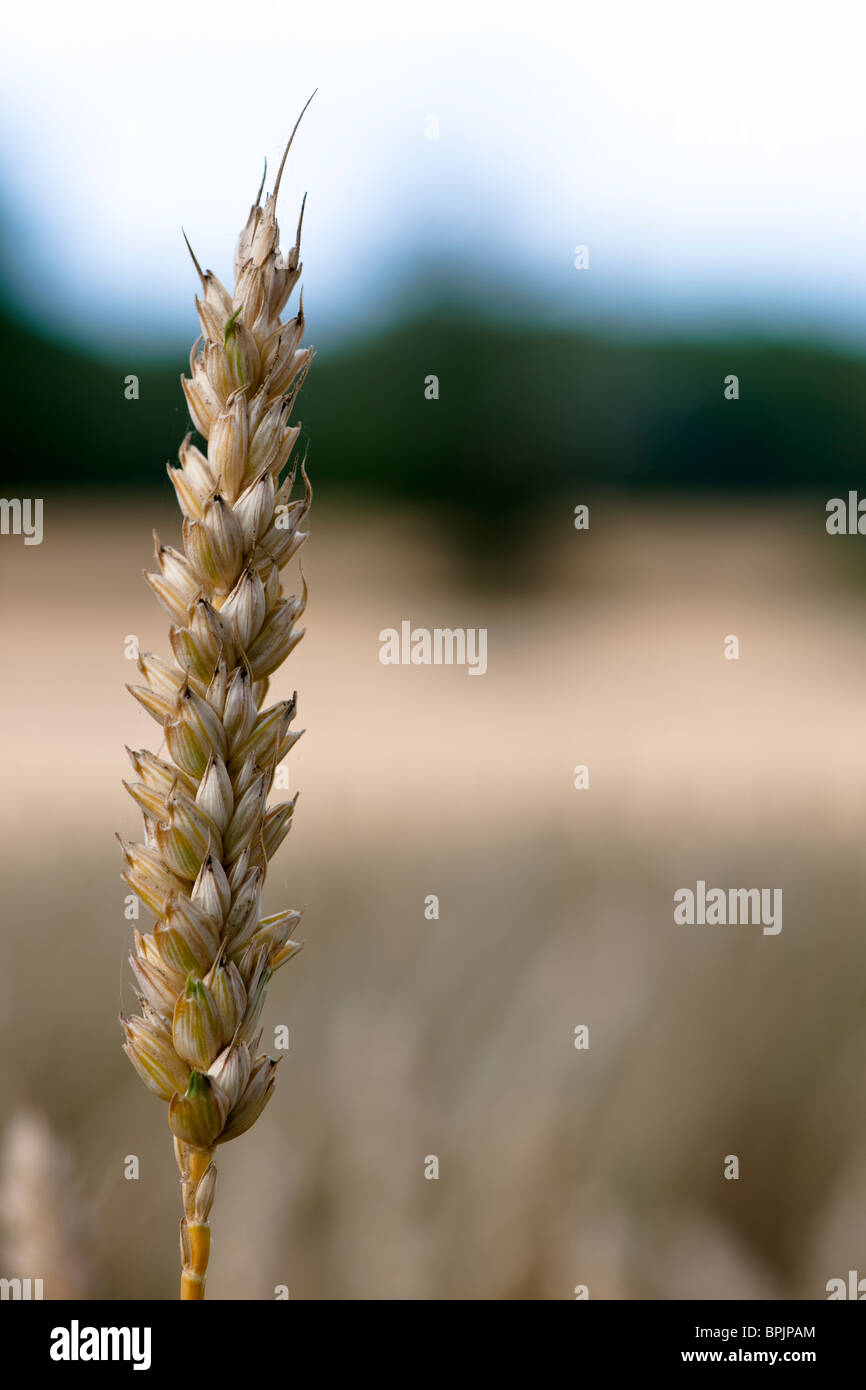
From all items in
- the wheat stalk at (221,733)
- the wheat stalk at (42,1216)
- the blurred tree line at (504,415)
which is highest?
the blurred tree line at (504,415)

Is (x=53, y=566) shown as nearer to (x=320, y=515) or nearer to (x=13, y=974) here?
(x=320, y=515)

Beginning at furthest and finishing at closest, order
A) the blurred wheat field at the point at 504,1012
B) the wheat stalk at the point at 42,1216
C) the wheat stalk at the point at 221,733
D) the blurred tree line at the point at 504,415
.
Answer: the blurred tree line at the point at 504,415 < the blurred wheat field at the point at 504,1012 < the wheat stalk at the point at 42,1216 < the wheat stalk at the point at 221,733

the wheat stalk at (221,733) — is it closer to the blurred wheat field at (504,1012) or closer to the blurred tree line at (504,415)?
the blurred wheat field at (504,1012)

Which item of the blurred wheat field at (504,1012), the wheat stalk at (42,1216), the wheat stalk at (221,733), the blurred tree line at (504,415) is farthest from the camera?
the blurred tree line at (504,415)

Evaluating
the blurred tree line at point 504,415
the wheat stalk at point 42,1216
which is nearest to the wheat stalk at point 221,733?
the wheat stalk at point 42,1216

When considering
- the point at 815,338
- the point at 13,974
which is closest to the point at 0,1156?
the point at 13,974

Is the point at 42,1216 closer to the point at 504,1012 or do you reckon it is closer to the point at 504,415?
the point at 504,1012
